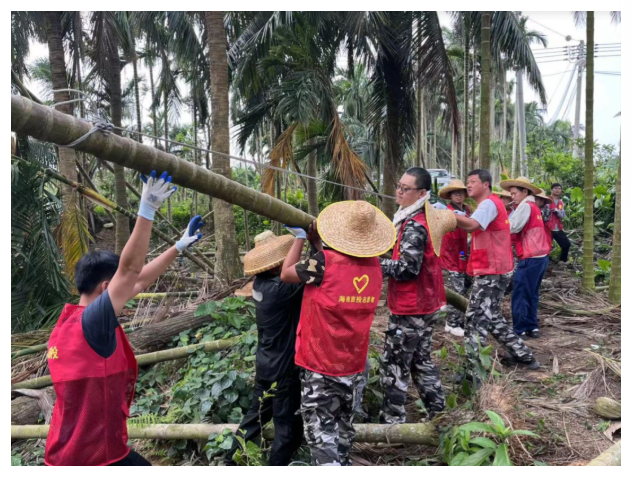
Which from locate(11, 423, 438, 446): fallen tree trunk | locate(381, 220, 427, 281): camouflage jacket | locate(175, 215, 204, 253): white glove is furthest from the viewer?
locate(381, 220, 427, 281): camouflage jacket

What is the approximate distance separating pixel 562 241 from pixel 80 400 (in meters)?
8.17

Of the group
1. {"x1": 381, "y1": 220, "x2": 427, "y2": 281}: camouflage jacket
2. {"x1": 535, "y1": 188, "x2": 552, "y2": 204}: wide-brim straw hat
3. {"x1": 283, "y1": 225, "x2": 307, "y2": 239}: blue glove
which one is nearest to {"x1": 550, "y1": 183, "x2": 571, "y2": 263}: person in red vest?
{"x1": 535, "y1": 188, "x2": 552, "y2": 204}: wide-brim straw hat

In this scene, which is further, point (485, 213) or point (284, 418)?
point (485, 213)

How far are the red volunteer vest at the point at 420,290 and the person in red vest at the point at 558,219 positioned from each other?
415 centimetres

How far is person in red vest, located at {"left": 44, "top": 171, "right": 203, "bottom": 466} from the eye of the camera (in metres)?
2.08

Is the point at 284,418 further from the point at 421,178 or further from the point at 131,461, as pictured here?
the point at 421,178

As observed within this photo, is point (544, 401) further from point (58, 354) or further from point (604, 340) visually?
point (58, 354)

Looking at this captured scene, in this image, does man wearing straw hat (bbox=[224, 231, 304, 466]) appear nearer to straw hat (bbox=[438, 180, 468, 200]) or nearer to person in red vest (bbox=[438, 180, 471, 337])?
person in red vest (bbox=[438, 180, 471, 337])

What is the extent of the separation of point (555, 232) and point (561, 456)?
5.70 metres

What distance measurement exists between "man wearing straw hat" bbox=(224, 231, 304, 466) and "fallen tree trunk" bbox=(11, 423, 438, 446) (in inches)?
8.2

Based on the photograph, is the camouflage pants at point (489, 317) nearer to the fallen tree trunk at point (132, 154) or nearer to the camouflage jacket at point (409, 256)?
the camouflage jacket at point (409, 256)

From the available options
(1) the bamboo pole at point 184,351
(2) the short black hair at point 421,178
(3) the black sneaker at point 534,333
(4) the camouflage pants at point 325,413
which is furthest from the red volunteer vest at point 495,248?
(1) the bamboo pole at point 184,351

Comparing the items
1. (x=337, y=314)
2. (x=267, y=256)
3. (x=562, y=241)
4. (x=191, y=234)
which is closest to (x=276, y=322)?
(x=267, y=256)

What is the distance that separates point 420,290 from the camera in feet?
11.9
